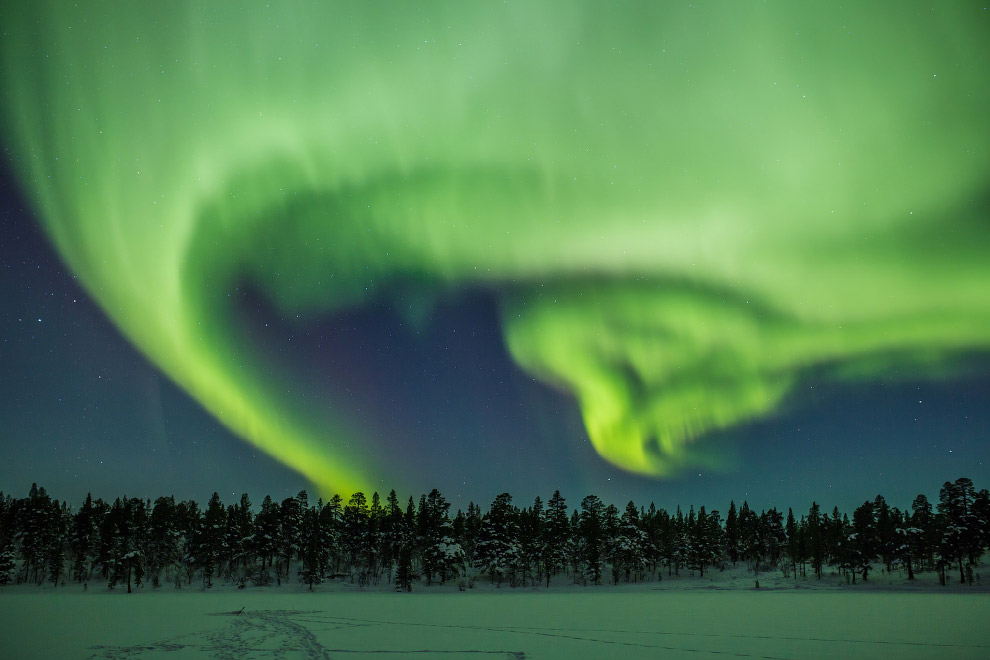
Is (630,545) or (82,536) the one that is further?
(630,545)

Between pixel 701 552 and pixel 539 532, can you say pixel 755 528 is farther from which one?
pixel 539 532

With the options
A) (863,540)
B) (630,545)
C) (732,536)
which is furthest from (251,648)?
(732,536)

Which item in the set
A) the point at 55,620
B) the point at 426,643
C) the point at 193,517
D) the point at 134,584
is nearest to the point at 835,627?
the point at 426,643

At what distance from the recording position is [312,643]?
91.9ft

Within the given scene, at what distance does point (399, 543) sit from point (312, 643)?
89405 millimetres

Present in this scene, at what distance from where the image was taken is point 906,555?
10994 centimetres

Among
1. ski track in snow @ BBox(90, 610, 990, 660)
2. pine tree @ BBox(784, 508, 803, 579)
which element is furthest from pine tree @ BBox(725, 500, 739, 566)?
ski track in snow @ BBox(90, 610, 990, 660)

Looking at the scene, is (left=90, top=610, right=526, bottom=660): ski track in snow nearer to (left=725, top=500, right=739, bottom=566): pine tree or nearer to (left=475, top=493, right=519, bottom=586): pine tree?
(left=475, top=493, right=519, bottom=586): pine tree

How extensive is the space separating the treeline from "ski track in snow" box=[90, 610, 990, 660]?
73.9 metres

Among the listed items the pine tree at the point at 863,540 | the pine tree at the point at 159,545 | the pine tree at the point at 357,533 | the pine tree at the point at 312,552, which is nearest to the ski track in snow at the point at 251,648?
the pine tree at the point at 312,552

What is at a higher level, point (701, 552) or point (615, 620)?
point (615, 620)

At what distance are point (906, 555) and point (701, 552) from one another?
43022mm

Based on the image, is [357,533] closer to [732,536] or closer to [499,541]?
[499,541]

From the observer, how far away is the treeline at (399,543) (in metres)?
107
